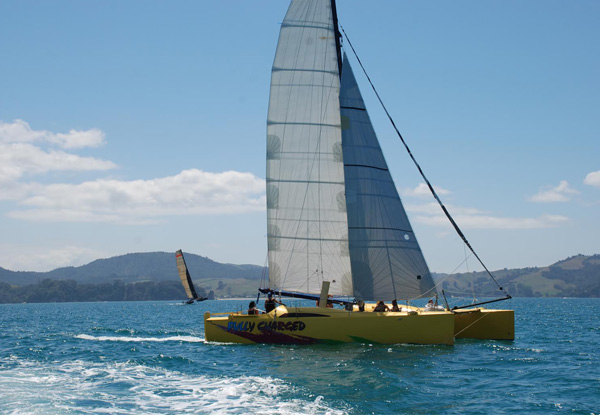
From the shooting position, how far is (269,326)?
1150 inches

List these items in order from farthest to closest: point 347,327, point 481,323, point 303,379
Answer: point 481,323
point 347,327
point 303,379

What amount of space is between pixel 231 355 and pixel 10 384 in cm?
920

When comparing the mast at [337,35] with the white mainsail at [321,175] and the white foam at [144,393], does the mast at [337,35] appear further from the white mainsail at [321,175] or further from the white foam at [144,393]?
the white foam at [144,393]

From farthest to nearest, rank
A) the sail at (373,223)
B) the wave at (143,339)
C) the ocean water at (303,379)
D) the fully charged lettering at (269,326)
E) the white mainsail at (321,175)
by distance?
the wave at (143,339) → the white mainsail at (321,175) → the sail at (373,223) → the fully charged lettering at (269,326) → the ocean water at (303,379)

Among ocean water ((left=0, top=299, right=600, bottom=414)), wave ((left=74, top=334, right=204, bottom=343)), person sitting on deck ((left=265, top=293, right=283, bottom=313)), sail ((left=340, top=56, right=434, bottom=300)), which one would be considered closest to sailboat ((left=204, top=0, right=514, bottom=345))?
sail ((left=340, top=56, right=434, bottom=300))

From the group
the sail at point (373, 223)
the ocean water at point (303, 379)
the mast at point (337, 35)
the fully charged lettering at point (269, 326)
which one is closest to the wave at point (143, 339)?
the ocean water at point (303, 379)

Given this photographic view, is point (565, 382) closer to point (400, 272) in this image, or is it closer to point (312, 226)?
point (400, 272)

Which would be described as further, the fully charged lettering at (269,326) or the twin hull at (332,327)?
the fully charged lettering at (269,326)

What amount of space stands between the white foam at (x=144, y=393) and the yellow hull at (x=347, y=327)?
6889 millimetres

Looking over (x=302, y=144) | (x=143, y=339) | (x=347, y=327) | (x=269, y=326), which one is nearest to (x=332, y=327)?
(x=347, y=327)

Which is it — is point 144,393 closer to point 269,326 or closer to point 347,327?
point 269,326

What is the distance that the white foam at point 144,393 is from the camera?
16641mm

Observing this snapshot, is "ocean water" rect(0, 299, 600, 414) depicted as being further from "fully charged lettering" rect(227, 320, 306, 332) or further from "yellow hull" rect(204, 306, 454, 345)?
"fully charged lettering" rect(227, 320, 306, 332)

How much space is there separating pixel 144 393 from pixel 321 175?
15.2 meters
